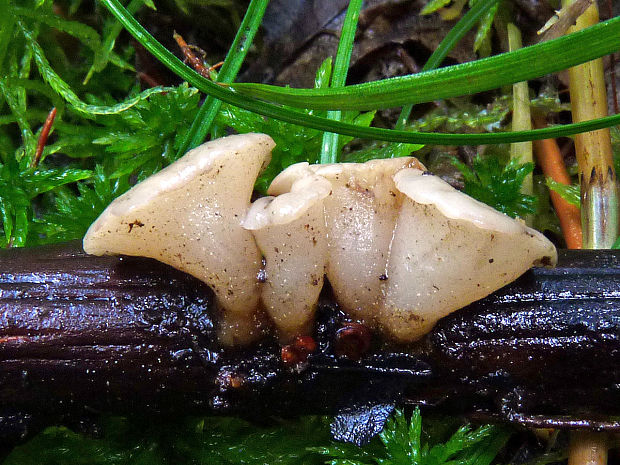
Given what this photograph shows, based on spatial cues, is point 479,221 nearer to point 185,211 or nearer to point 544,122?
point 185,211

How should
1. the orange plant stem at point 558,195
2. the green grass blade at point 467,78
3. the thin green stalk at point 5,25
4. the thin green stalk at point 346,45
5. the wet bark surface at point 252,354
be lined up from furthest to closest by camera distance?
the thin green stalk at point 5,25, the orange plant stem at point 558,195, the thin green stalk at point 346,45, the wet bark surface at point 252,354, the green grass blade at point 467,78

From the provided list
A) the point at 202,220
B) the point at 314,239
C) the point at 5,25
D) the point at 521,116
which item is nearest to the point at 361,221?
the point at 314,239

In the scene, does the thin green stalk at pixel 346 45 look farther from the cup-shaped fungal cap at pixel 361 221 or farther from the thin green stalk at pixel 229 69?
the cup-shaped fungal cap at pixel 361 221

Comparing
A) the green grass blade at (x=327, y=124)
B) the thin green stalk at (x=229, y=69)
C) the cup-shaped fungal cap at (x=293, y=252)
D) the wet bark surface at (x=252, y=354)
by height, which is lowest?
the wet bark surface at (x=252, y=354)

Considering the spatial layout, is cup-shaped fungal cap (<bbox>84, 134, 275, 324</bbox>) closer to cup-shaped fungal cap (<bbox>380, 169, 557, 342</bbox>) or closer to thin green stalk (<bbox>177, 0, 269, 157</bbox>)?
cup-shaped fungal cap (<bbox>380, 169, 557, 342</bbox>)

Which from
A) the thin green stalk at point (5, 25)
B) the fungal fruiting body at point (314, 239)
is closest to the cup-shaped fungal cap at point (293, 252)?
the fungal fruiting body at point (314, 239)

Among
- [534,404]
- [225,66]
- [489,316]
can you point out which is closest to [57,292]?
[225,66]

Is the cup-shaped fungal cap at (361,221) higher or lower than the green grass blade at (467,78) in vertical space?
lower
